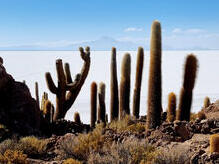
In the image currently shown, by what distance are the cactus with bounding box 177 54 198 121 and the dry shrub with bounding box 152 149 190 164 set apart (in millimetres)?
4906

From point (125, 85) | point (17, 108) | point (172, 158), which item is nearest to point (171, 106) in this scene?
point (125, 85)

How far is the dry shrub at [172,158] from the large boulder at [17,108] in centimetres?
553

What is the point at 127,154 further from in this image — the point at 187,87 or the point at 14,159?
the point at 187,87

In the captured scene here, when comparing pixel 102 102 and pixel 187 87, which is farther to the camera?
pixel 102 102

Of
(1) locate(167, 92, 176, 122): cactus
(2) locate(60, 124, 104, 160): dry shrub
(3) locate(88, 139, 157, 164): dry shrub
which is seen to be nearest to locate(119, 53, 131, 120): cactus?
(1) locate(167, 92, 176, 122): cactus

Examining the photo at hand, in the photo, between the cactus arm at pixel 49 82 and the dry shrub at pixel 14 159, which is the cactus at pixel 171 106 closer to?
the cactus arm at pixel 49 82

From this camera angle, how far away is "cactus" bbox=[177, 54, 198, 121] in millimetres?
11359

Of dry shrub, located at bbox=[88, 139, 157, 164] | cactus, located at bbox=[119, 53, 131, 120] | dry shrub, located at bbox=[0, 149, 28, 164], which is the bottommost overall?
dry shrub, located at bbox=[0, 149, 28, 164]

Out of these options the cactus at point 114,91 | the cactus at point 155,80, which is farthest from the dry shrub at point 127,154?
the cactus at point 114,91

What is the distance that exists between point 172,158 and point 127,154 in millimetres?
951

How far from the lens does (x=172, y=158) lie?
22.0 feet

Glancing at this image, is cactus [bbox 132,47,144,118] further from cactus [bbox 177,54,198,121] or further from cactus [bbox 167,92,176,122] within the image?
cactus [bbox 177,54,198,121]

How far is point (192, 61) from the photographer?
11.3 metres

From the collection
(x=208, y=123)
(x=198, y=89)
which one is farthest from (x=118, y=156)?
(x=198, y=89)
